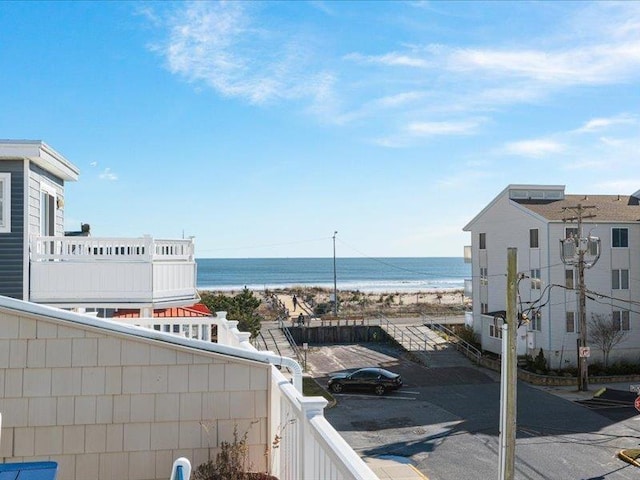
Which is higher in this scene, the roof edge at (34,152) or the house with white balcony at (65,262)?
the roof edge at (34,152)

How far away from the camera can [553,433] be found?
19.0 m

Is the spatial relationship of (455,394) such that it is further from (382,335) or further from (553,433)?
(382,335)

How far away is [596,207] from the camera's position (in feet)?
99.6

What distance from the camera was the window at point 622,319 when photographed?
29873 mm

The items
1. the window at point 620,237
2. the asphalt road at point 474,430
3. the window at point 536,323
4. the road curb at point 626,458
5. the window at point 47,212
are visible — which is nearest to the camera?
the window at point 47,212

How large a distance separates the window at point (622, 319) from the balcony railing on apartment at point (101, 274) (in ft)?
84.3

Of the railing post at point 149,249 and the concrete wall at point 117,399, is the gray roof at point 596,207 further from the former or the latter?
the concrete wall at point 117,399

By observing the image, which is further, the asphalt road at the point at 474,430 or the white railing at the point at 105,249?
the asphalt road at the point at 474,430

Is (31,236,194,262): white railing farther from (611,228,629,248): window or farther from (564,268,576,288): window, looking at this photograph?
(611,228,629,248): window

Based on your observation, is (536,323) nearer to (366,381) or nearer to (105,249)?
(366,381)

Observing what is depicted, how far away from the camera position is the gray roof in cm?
3025

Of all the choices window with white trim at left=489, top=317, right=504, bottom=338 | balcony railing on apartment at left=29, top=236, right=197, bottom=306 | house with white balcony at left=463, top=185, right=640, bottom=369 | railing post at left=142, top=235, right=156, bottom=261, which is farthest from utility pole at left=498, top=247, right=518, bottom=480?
window with white trim at left=489, top=317, right=504, bottom=338

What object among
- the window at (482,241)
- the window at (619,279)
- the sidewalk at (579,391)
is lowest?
the sidewalk at (579,391)

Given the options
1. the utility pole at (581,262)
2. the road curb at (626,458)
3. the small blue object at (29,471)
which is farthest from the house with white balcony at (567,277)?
the small blue object at (29,471)
